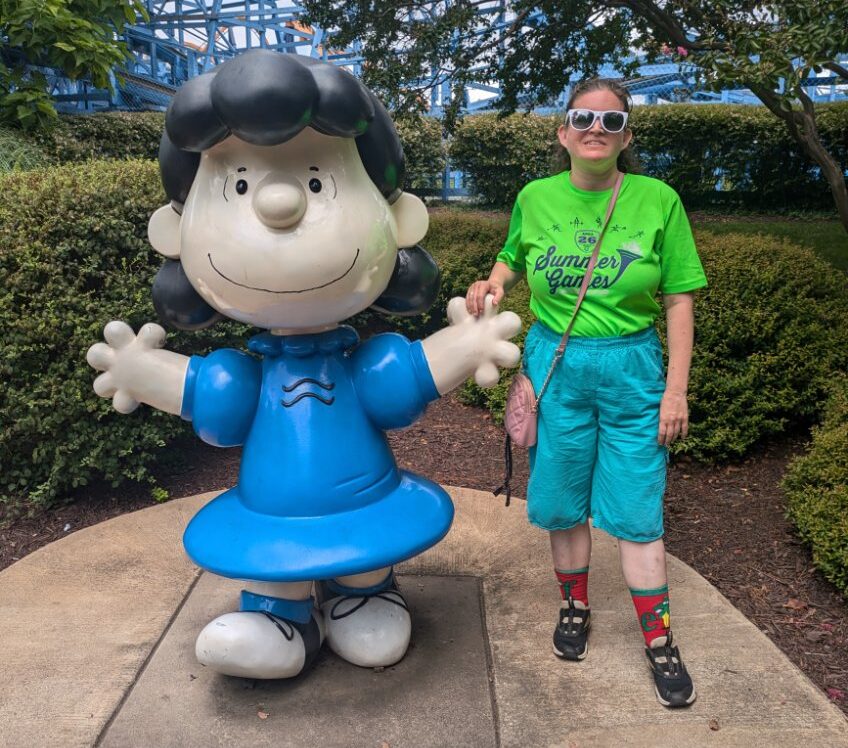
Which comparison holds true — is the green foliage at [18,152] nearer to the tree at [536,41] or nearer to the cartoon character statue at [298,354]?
the tree at [536,41]

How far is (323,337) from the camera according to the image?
2.42m

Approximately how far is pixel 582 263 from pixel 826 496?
5.91 ft

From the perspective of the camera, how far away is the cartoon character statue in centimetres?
210

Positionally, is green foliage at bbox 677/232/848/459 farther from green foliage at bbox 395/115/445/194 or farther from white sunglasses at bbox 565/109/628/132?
green foliage at bbox 395/115/445/194

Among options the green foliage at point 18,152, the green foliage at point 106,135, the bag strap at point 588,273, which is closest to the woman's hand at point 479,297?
the bag strap at point 588,273

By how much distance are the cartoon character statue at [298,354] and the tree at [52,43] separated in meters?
5.13

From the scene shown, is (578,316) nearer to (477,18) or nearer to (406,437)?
(406,437)

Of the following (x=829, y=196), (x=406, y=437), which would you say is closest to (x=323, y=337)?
(x=406, y=437)

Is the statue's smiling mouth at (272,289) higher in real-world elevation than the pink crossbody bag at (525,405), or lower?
higher

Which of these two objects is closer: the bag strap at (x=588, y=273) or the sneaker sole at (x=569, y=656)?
the bag strap at (x=588, y=273)

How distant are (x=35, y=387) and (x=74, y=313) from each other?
37 cm

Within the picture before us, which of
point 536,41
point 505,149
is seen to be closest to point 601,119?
point 536,41

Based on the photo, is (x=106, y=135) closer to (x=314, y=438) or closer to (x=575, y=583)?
(x=314, y=438)

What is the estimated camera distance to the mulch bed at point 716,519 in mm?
3025
